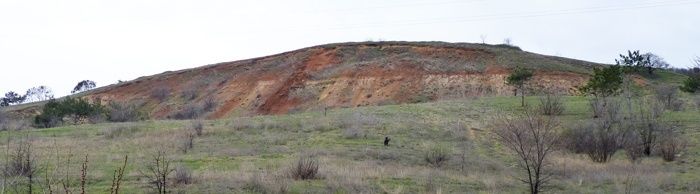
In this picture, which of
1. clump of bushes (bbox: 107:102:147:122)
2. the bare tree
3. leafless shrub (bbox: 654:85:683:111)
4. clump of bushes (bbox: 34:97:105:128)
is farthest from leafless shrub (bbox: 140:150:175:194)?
clump of bushes (bbox: 34:97:105:128)

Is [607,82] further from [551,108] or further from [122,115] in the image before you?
[122,115]

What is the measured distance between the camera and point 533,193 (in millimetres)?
14875

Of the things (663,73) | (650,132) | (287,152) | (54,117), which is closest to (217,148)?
(287,152)

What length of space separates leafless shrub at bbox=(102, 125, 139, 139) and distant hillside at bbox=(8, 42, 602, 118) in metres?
22.4

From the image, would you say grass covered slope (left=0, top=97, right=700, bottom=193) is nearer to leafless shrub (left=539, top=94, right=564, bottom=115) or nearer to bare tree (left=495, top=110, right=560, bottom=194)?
bare tree (left=495, top=110, right=560, bottom=194)

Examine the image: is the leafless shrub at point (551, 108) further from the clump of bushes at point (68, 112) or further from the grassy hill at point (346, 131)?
the clump of bushes at point (68, 112)

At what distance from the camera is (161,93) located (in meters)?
64.6

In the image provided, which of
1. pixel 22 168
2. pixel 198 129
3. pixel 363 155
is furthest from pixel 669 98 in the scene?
pixel 22 168

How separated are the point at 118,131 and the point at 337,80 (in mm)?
28803

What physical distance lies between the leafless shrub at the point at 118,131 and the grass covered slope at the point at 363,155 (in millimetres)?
59

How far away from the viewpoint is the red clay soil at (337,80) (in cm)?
5278

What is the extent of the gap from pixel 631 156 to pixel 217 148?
46.6ft

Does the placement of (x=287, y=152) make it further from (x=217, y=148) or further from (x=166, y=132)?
(x=166, y=132)

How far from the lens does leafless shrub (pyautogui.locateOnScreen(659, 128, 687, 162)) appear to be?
2322cm
